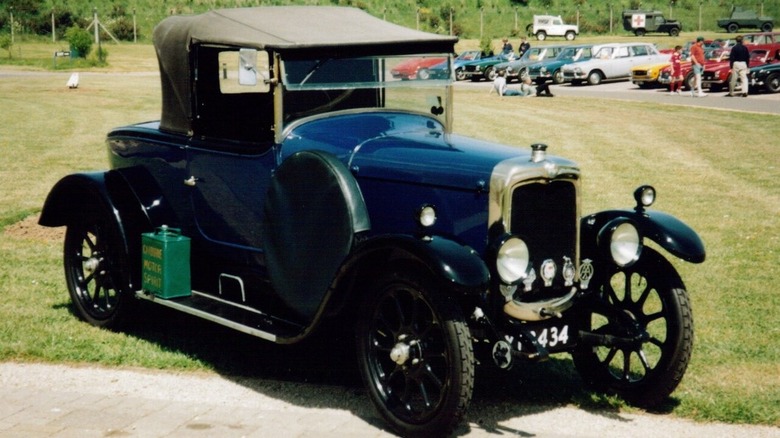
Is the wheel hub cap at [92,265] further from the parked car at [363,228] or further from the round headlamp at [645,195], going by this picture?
the round headlamp at [645,195]

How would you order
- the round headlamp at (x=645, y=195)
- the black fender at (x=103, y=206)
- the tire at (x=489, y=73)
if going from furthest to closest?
the tire at (x=489, y=73)
the black fender at (x=103, y=206)
the round headlamp at (x=645, y=195)

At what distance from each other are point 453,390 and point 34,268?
16.5ft

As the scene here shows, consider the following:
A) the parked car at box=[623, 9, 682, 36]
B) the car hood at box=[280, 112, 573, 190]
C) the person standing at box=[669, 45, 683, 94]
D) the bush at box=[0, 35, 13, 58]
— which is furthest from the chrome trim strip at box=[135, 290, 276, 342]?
the parked car at box=[623, 9, 682, 36]

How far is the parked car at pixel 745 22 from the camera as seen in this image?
62.2 metres

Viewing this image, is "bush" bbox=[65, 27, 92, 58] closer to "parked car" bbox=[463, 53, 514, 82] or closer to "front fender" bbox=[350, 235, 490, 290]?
"parked car" bbox=[463, 53, 514, 82]

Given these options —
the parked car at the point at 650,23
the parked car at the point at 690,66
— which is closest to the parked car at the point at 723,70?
the parked car at the point at 690,66

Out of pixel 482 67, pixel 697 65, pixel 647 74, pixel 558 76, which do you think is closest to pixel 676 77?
pixel 647 74

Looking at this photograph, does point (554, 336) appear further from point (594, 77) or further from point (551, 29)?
point (551, 29)

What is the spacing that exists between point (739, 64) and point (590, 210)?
60.6 ft

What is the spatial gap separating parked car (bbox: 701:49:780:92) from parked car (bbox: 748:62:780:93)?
2.36ft

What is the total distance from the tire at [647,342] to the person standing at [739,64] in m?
23.0

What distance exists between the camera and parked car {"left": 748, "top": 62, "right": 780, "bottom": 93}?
93.6 ft

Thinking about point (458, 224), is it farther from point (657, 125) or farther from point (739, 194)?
point (657, 125)

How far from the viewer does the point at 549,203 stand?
16.6 ft
